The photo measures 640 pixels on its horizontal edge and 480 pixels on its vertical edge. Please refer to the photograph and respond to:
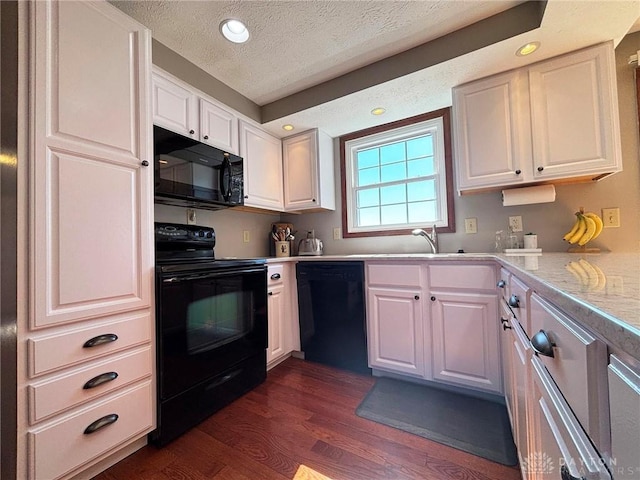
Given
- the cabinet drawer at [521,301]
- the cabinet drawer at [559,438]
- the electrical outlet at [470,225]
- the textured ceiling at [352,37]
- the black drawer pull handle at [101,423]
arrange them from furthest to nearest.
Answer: the electrical outlet at [470,225]
the textured ceiling at [352,37]
the black drawer pull handle at [101,423]
the cabinet drawer at [521,301]
the cabinet drawer at [559,438]

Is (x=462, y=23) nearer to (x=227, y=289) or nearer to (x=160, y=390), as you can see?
(x=227, y=289)

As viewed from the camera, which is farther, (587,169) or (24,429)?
(587,169)

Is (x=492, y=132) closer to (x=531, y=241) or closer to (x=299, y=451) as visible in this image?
(x=531, y=241)

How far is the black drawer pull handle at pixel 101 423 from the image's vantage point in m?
1.10

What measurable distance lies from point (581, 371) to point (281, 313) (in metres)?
2.00

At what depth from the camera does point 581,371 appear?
416 mm

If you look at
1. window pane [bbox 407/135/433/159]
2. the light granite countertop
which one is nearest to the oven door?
the light granite countertop

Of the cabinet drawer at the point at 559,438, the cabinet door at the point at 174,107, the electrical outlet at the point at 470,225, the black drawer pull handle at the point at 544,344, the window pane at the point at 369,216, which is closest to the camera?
the cabinet drawer at the point at 559,438

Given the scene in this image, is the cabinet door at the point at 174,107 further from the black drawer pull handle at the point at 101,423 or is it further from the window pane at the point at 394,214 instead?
the window pane at the point at 394,214

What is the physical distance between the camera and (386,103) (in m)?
2.15

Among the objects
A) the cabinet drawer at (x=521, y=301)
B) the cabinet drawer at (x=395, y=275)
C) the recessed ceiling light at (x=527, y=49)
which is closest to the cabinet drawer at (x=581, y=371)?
the cabinet drawer at (x=521, y=301)

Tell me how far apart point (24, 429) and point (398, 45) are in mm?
2665

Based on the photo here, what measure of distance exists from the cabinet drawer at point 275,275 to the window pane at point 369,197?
1.10 metres

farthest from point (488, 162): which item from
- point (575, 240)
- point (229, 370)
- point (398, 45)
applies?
point (229, 370)
